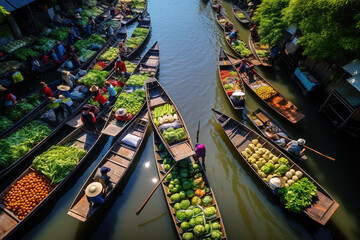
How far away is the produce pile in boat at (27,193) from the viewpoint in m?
9.65

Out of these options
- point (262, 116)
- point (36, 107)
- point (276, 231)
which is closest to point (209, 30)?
point (262, 116)

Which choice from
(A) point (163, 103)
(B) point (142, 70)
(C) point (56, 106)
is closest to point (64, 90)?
(C) point (56, 106)

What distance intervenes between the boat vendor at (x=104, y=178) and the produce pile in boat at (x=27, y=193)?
2930mm

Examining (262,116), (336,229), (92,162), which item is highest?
(262,116)

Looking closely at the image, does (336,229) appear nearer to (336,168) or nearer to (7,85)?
(336,168)

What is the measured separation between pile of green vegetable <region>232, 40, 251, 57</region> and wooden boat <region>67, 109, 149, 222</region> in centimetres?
1386

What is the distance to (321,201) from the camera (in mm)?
10578

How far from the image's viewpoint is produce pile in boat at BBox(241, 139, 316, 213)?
1041 cm

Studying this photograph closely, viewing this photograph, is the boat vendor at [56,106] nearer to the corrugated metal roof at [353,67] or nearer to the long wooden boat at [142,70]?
the long wooden boat at [142,70]

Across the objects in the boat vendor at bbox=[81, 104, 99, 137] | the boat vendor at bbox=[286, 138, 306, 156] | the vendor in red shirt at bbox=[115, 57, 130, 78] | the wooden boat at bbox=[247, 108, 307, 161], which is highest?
the vendor in red shirt at bbox=[115, 57, 130, 78]

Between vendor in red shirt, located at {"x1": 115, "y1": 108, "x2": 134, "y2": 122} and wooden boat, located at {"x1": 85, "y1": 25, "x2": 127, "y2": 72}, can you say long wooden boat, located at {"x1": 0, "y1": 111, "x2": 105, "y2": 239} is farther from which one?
wooden boat, located at {"x1": 85, "y1": 25, "x2": 127, "y2": 72}

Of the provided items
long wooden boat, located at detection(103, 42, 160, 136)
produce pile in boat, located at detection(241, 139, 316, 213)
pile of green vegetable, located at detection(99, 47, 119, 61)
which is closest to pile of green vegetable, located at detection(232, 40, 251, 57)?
long wooden boat, located at detection(103, 42, 160, 136)

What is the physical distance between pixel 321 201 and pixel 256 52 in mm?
15989

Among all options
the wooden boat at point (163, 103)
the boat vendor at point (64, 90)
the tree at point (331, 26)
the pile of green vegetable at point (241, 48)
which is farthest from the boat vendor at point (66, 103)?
the tree at point (331, 26)
